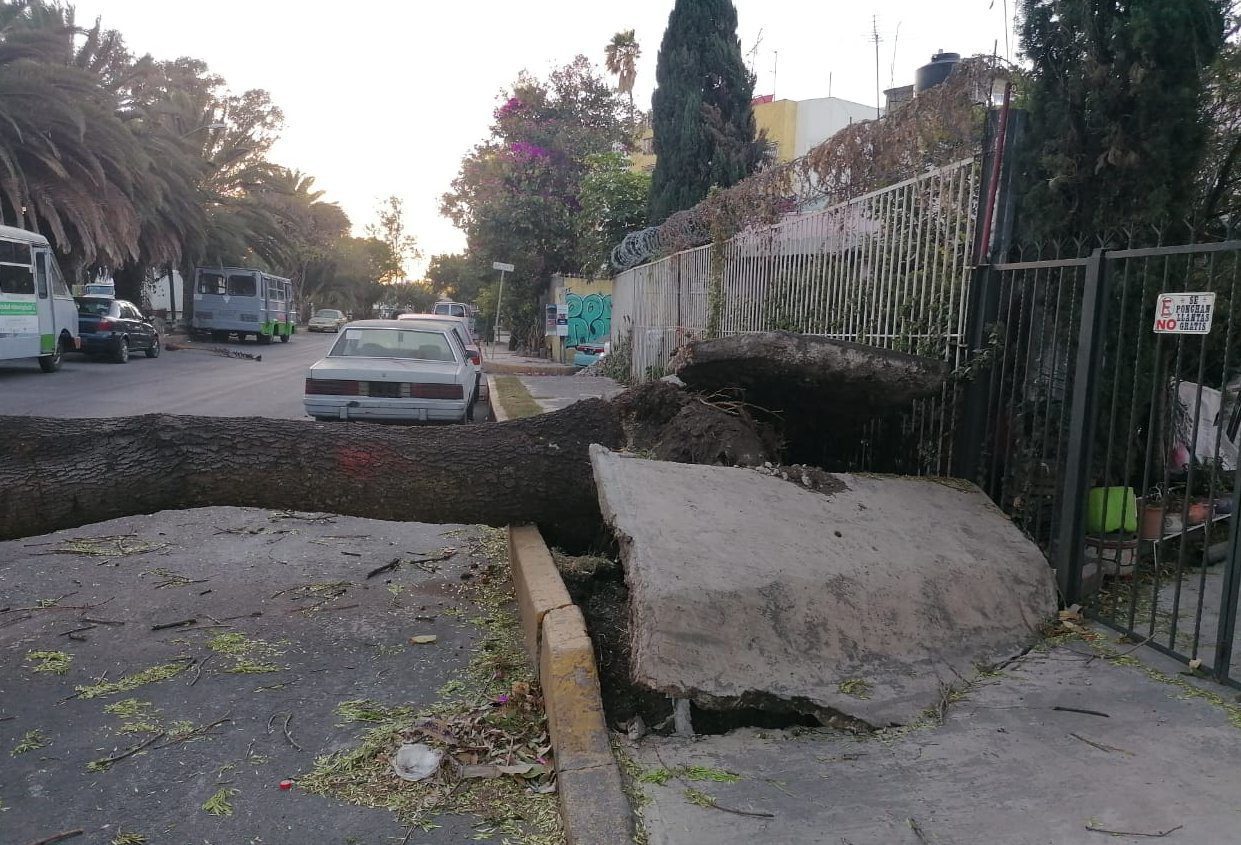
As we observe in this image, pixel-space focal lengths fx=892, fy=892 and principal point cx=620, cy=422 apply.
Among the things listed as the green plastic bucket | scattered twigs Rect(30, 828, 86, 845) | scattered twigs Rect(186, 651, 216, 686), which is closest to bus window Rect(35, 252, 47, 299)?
scattered twigs Rect(186, 651, 216, 686)

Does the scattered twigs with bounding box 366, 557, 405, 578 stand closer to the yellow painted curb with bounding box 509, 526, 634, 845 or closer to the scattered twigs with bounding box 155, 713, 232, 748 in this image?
the yellow painted curb with bounding box 509, 526, 634, 845

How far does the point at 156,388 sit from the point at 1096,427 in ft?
53.6

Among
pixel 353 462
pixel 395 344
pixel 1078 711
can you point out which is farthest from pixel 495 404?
pixel 1078 711

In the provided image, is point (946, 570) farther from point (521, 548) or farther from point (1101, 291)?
point (521, 548)

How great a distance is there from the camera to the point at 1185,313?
143 inches

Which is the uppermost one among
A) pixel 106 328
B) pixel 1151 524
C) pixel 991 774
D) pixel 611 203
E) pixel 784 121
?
pixel 784 121

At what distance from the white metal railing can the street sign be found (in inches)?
54.3

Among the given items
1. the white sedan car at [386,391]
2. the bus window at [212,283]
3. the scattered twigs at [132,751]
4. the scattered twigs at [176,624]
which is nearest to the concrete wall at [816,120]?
the bus window at [212,283]

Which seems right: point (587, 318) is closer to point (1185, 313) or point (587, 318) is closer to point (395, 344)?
point (395, 344)

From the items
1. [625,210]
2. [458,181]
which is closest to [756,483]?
[625,210]

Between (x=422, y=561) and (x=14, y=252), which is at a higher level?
(x=14, y=252)

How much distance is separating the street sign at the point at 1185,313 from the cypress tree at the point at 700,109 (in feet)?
48.8

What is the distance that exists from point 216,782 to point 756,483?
2.66m

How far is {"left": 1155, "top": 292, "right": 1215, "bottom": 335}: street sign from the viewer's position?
11.5ft
